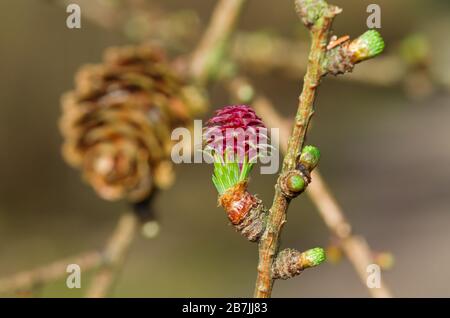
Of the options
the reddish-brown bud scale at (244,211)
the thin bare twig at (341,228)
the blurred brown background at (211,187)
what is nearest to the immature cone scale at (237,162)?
the reddish-brown bud scale at (244,211)

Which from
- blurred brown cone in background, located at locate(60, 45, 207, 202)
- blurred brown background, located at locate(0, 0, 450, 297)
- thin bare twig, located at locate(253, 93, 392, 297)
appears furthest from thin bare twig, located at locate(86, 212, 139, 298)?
blurred brown background, located at locate(0, 0, 450, 297)

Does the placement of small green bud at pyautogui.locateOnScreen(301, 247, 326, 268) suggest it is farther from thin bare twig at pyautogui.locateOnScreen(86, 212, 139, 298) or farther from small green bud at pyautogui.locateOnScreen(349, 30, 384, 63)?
thin bare twig at pyautogui.locateOnScreen(86, 212, 139, 298)

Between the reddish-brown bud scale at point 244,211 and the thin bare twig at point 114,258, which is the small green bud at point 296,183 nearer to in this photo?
the reddish-brown bud scale at point 244,211
